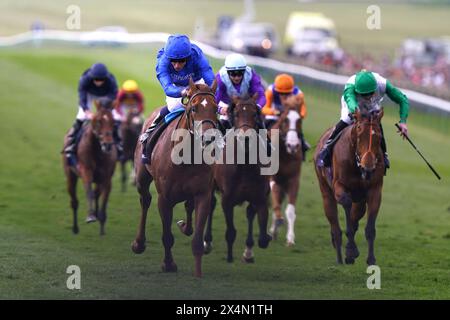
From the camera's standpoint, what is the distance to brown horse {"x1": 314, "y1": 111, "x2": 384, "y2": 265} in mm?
11664

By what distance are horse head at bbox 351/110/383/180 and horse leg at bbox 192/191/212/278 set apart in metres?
1.48

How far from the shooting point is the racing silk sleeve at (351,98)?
1197 centimetres

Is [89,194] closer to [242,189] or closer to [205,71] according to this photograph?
[242,189]

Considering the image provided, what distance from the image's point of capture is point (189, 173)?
11.6 metres

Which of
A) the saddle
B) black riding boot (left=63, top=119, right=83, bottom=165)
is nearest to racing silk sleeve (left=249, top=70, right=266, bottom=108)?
the saddle

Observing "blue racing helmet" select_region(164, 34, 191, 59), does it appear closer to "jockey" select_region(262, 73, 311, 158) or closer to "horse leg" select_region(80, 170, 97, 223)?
"jockey" select_region(262, 73, 311, 158)

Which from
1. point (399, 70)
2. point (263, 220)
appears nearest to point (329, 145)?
point (263, 220)

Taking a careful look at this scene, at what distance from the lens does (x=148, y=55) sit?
152 ft

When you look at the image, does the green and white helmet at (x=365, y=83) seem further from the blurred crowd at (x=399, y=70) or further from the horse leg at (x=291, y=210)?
the blurred crowd at (x=399, y=70)

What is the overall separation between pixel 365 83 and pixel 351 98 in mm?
200

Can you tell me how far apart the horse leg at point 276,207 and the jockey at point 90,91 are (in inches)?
83.4

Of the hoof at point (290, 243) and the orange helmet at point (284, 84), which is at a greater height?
the orange helmet at point (284, 84)

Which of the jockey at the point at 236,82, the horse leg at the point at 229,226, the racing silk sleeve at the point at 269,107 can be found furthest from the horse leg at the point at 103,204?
the jockey at the point at 236,82

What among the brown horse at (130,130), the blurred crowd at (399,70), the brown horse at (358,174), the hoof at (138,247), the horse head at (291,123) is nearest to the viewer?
the brown horse at (358,174)
